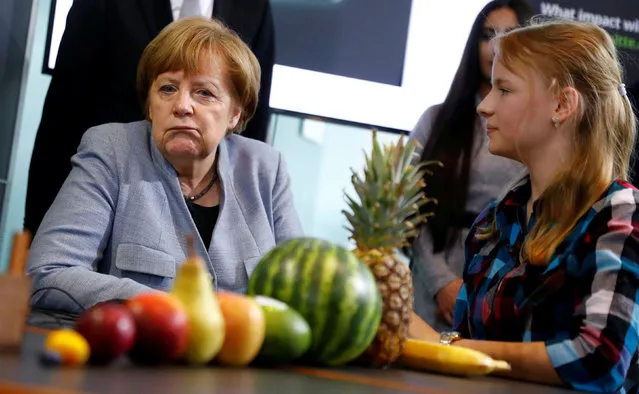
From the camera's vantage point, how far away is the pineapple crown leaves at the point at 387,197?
1524 millimetres

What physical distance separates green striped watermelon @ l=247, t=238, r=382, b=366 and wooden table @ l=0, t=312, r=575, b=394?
0.04 meters

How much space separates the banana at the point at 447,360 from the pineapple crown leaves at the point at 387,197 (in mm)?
181

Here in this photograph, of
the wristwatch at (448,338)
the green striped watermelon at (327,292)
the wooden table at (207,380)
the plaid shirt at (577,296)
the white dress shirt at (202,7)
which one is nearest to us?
the wooden table at (207,380)

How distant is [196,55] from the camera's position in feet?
7.77

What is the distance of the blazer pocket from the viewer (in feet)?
7.03

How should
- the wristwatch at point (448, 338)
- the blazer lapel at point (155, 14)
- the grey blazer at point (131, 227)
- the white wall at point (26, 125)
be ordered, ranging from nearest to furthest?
1. the wristwatch at point (448, 338)
2. the grey blazer at point (131, 227)
3. the blazer lapel at point (155, 14)
4. the white wall at point (26, 125)

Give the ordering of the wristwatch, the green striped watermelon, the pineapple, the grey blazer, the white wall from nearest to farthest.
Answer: the green striped watermelon
the pineapple
the wristwatch
the grey blazer
the white wall

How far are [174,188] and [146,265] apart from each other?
0.76 feet

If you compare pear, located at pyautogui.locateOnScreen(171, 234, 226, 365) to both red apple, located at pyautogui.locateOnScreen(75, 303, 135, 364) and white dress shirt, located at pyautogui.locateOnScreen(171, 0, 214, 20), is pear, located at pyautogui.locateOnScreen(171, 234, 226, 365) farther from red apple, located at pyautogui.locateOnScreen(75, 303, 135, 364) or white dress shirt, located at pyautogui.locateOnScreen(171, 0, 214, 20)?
white dress shirt, located at pyautogui.locateOnScreen(171, 0, 214, 20)

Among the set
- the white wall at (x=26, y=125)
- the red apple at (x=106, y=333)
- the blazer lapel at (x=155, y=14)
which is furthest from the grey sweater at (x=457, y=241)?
the red apple at (x=106, y=333)

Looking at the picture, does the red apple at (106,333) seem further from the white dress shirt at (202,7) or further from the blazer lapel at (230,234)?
the white dress shirt at (202,7)

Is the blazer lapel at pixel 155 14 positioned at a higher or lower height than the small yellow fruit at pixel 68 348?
higher

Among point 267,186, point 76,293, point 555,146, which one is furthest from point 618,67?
point 76,293

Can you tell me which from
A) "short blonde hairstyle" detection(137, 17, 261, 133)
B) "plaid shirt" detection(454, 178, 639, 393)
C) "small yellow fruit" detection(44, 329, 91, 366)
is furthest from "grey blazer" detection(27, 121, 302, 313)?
"small yellow fruit" detection(44, 329, 91, 366)
